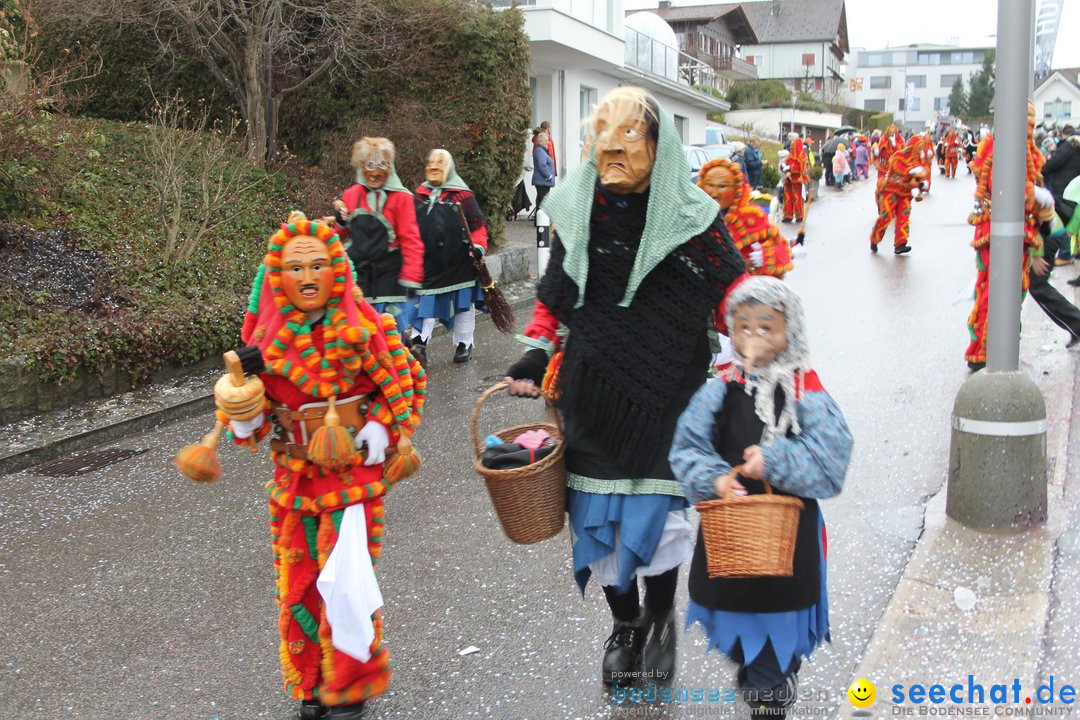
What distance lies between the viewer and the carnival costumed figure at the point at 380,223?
7.77 m

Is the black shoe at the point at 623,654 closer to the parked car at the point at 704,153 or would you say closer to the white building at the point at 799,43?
the parked car at the point at 704,153

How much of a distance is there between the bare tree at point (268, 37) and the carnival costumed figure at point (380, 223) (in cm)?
617

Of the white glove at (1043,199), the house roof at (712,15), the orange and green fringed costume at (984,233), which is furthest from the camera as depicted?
the house roof at (712,15)

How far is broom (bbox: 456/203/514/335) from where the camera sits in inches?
358

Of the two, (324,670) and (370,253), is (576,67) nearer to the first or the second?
(370,253)

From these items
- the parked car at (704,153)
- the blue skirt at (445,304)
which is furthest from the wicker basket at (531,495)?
the parked car at (704,153)

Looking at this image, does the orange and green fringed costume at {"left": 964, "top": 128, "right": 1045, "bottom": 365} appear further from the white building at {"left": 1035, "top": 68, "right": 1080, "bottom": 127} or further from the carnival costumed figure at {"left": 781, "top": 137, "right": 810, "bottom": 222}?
the white building at {"left": 1035, "top": 68, "right": 1080, "bottom": 127}

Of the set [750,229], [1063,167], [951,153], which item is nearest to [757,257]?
[750,229]

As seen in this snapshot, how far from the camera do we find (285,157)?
14.9 metres

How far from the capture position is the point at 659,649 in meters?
3.61

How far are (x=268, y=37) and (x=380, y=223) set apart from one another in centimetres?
740

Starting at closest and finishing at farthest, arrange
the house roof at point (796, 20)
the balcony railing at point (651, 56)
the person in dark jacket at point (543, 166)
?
the person in dark jacket at point (543, 166)
the balcony railing at point (651, 56)
the house roof at point (796, 20)

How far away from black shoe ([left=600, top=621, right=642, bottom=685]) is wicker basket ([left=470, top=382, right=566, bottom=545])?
521 millimetres

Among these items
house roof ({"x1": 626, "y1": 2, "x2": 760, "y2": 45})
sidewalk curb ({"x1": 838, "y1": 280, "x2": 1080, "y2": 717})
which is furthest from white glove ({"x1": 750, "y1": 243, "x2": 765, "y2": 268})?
house roof ({"x1": 626, "y1": 2, "x2": 760, "y2": 45})
